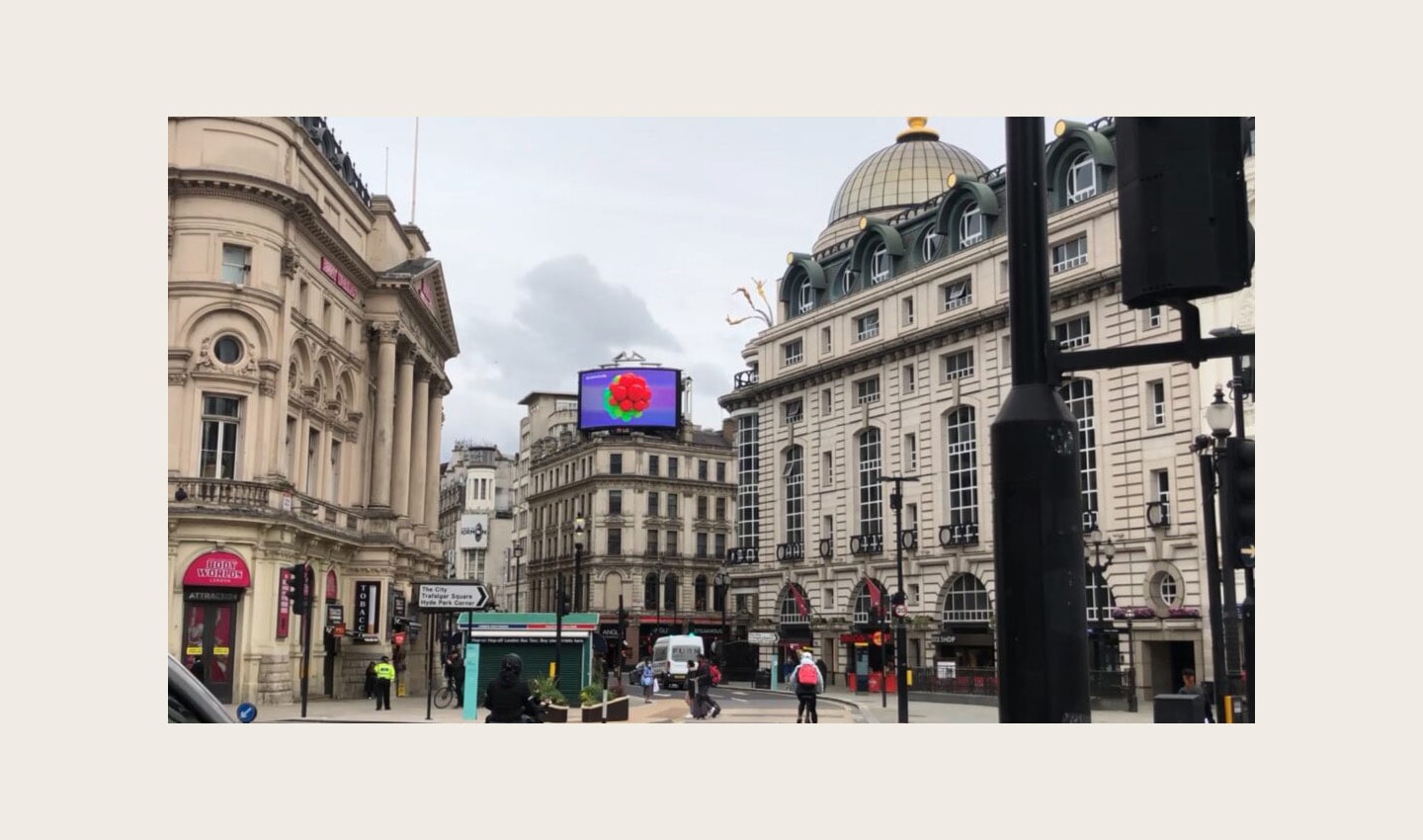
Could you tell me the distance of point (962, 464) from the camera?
5944cm

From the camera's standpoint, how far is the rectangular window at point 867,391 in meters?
65.4

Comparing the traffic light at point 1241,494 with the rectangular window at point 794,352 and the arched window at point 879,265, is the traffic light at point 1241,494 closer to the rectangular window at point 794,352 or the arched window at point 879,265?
the arched window at point 879,265

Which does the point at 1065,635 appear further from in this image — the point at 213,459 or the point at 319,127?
the point at 319,127

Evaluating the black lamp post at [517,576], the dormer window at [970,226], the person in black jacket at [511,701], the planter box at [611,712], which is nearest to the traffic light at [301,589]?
the planter box at [611,712]

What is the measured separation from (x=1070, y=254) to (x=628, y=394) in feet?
63.2

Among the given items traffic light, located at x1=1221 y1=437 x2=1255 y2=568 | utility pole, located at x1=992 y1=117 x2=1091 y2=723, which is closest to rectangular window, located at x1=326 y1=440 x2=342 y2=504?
traffic light, located at x1=1221 y1=437 x2=1255 y2=568

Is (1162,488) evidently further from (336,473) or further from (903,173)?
(903,173)

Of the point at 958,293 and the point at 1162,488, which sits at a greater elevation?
the point at 958,293

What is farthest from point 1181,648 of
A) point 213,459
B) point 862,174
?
point 862,174

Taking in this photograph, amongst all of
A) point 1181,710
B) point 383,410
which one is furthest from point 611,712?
point 383,410

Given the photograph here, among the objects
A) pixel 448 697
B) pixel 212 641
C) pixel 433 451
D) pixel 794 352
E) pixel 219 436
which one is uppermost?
pixel 794 352

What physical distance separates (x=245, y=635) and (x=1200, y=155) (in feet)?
123

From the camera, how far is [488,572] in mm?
124188

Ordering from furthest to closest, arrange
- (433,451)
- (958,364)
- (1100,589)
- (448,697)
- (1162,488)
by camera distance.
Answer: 1. (433,451)
2. (958,364)
3. (1162,488)
4. (1100,589)
5. (448,697)
